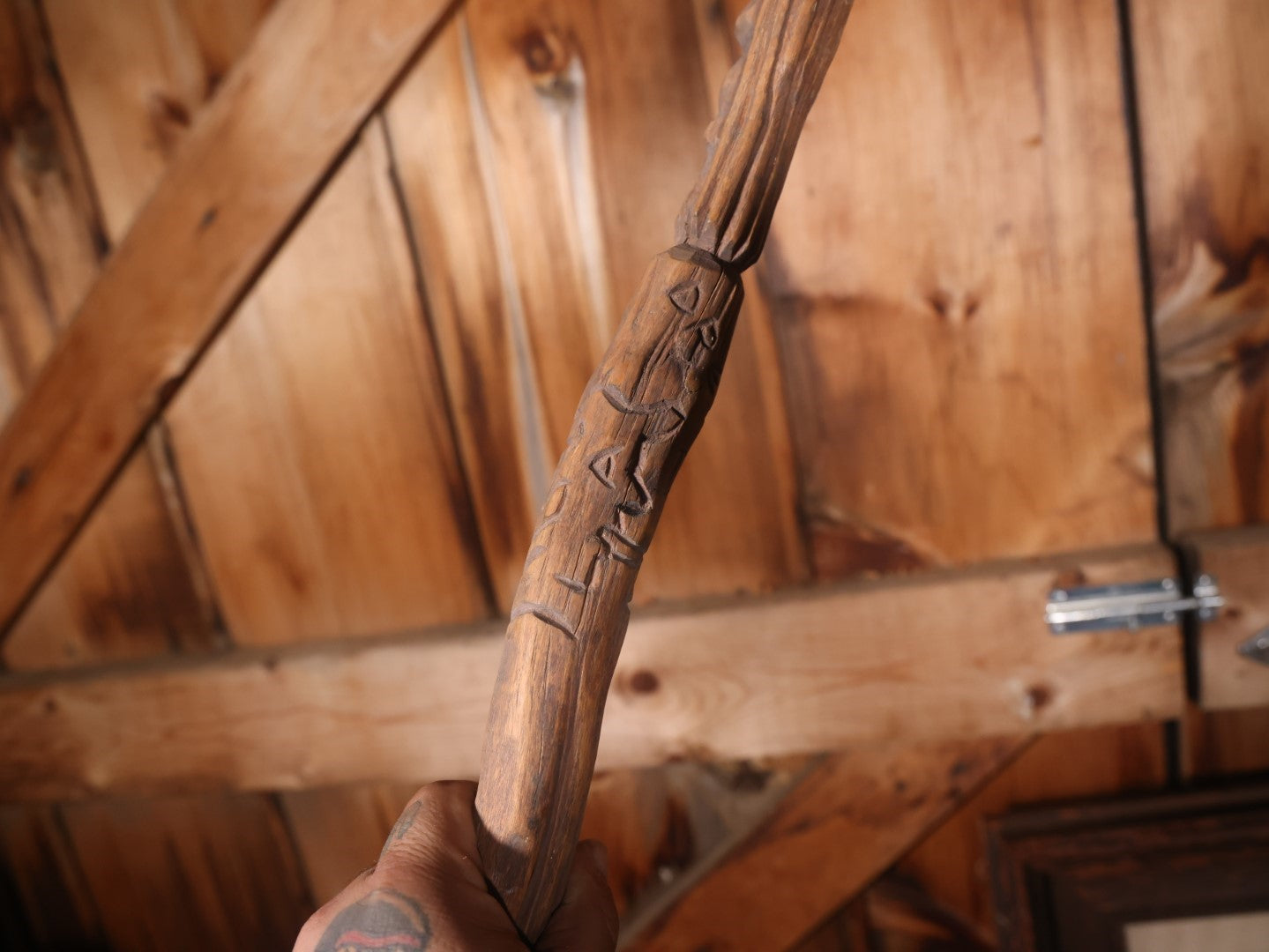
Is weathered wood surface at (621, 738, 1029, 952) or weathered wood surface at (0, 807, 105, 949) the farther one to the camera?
weathered wood surface at (0, 807, 105, 949)

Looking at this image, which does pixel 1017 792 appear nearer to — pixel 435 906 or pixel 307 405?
pixel 435 906

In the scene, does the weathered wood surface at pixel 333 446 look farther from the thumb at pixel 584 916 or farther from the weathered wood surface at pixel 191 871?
the thumb at pixel 584 916

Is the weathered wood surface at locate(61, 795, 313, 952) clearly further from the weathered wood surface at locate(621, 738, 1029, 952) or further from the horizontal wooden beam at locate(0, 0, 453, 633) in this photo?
the weathered wood surface at locate(621, 738, 1029, 952)

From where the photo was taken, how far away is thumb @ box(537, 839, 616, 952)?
1.65ft

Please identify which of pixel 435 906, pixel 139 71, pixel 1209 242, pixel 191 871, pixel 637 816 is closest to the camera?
pixel 435 906

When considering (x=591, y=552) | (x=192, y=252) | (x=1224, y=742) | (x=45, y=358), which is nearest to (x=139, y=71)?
(x=192, y=252)

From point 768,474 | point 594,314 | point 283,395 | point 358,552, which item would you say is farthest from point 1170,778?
point 283,395

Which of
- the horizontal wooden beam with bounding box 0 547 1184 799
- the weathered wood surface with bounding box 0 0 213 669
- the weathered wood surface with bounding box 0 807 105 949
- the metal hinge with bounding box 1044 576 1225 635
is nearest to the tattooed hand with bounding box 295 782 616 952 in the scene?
the horizontal wooden beam with bounding box 0 547 1184 799

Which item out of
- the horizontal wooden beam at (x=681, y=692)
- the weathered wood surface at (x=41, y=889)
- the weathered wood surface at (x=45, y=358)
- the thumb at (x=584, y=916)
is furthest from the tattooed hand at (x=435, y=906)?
the weathered wood surface at (x=41, y=889)

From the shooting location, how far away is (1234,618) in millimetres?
809

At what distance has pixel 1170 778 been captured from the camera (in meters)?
0.91

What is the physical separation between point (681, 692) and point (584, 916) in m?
0.39

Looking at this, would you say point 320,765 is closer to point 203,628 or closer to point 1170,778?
point 203,628

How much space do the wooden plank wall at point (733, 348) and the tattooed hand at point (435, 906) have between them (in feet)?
1.41
